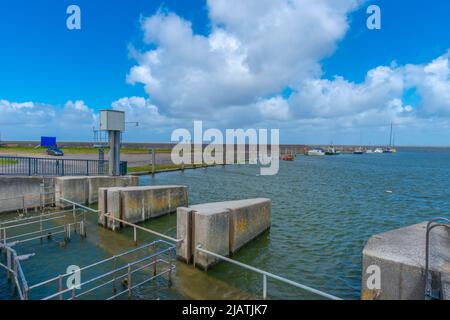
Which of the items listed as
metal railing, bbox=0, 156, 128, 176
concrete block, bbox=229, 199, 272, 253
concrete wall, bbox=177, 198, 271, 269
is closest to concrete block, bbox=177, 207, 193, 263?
concrete wall, bbox=177, 198, 271, 269

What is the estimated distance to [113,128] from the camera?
16766 mm

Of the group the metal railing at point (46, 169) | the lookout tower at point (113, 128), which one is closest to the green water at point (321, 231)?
the lookout tower at point (113, 128)

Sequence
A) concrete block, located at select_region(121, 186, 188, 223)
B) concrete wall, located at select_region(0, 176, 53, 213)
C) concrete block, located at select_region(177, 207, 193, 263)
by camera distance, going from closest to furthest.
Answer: concrete block, located at select_region(177, 207, 193, 263) → concrete block, located at select_region(121, 186, 188, 223) → concrete wall, located at select_region(0, 176, 53, 213)

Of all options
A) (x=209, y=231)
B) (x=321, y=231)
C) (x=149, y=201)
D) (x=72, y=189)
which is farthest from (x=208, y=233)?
(x=72, y=189)

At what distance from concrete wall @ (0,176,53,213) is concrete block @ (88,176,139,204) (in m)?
2.30

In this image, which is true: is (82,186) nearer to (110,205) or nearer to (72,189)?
(72,189)

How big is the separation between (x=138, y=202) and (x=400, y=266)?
11214 millimetres

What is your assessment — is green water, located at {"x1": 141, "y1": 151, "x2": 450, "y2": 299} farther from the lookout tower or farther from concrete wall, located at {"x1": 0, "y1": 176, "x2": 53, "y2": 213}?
concrete wall, located at {"x1": 0, "y1": 176, "x2": 53, "y2": 213}

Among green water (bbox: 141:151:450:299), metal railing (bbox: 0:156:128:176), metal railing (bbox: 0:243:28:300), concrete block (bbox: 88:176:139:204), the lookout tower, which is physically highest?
the lookout tower

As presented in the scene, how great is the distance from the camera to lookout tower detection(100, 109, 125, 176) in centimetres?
1644

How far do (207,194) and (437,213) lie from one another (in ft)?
54.4

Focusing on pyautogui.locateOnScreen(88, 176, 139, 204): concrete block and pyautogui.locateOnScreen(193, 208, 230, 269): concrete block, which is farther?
pyautogui.locateOnScreen(88, 176, 139, 204): concrete block

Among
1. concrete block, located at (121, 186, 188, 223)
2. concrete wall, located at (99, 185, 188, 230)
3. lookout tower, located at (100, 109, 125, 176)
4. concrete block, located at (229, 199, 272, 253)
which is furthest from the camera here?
lookout tower, located at (100, 109, 125, 176)
